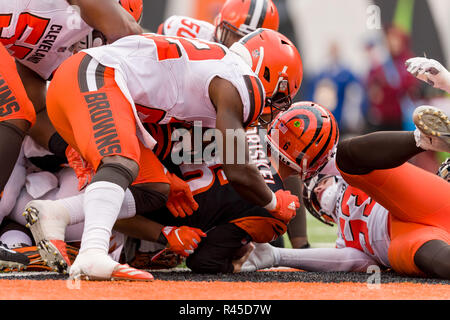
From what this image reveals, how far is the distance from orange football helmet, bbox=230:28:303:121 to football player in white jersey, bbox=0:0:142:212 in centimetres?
53

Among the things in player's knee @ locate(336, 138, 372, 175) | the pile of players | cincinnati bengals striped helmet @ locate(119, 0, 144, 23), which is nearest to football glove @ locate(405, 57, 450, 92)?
the pile of players

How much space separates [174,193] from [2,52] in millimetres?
953

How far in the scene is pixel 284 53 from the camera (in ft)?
10.2

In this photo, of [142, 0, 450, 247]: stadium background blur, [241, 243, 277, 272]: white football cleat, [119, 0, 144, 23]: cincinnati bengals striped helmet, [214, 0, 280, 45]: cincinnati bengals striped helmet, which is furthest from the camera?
[142, 0, 450, 247]: stadium background blur

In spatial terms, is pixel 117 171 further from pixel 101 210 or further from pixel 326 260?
pixel 326 260

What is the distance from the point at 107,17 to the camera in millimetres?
2760

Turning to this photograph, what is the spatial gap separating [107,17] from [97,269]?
1164 millimetres

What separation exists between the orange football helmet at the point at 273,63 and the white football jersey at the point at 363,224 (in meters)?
0.54

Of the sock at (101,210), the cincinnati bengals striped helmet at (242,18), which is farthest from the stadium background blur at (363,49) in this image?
the sock at (101,210)

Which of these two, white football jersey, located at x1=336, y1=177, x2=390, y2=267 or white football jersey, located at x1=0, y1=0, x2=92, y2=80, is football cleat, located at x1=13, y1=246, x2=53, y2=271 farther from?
white football jersey, located at x1=336, y1=177, x2=390, y2=267

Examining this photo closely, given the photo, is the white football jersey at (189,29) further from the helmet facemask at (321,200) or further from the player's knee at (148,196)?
the player's knee at (148,196)

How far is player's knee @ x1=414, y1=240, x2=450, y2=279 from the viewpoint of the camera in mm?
2447

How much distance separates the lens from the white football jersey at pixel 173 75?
260cm
